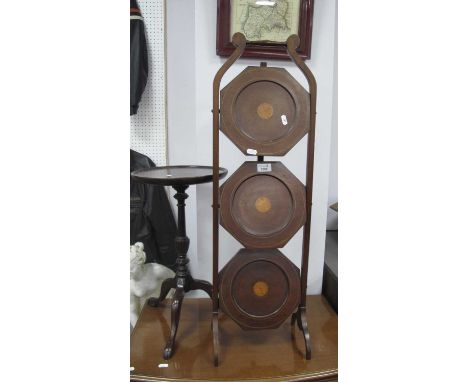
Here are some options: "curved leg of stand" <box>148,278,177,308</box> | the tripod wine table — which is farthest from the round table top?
"curved leg of stand" <box>148,278,177,308</box>

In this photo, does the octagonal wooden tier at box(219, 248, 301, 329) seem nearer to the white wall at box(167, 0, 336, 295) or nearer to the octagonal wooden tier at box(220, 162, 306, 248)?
the octagonal wooden tier at box(220, 162, 306, 248)

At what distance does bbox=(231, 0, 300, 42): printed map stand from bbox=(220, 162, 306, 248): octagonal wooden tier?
72 cm

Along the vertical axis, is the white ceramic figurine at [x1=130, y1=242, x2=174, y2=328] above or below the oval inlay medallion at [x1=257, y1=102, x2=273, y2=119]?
below

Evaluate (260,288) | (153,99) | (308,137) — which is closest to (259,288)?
(260,288)

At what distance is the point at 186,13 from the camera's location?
1937mm

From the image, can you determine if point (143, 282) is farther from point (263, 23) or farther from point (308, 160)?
point (263, 23)

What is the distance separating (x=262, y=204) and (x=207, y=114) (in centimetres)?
65

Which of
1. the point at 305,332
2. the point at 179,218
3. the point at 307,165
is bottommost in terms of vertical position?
the point at 305,332

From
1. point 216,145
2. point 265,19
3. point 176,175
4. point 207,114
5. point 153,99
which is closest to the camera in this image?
point 216,145

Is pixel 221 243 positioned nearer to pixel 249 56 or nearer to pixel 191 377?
pixel 191 377

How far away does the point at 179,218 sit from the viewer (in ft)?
5.31

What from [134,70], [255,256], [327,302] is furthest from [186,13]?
[327,302]

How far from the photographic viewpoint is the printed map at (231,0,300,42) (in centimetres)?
167

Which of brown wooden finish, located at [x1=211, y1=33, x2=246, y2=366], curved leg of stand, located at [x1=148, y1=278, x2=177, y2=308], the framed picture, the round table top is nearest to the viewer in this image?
brown wooden finish, located at [x1=211, y1=33, x2=246, y2=366]
